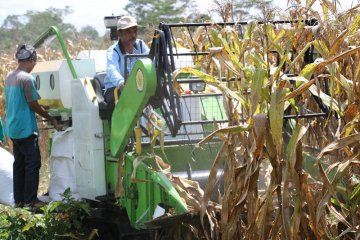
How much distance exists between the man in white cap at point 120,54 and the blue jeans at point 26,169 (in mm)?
1260

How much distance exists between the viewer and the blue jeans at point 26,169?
24.5ft

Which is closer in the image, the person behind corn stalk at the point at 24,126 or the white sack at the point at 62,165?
the white sack at the point at 62,165

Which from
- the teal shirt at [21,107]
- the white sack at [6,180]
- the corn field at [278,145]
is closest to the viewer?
the corn field at [278,145]

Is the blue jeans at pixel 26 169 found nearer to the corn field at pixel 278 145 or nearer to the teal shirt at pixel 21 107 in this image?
the teal shirt at pixel 21 107

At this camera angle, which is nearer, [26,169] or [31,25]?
[26,169]

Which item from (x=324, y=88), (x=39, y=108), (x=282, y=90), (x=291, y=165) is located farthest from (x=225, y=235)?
(x=39, y=108)

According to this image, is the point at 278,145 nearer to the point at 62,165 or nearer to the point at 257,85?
the point at 257,85

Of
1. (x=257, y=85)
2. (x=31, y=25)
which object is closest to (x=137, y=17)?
(x=31, y=25)

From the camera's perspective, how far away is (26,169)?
24.6 feet

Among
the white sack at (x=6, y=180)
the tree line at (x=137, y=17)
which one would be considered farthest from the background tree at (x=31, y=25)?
the white sack at (x=6, y=180)

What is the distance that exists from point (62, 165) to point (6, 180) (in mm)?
1292

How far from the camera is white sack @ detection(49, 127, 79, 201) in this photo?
7176 millimetres

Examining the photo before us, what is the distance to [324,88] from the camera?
236 inches

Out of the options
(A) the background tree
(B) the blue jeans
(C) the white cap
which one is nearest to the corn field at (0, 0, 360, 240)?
(C) the white cap
